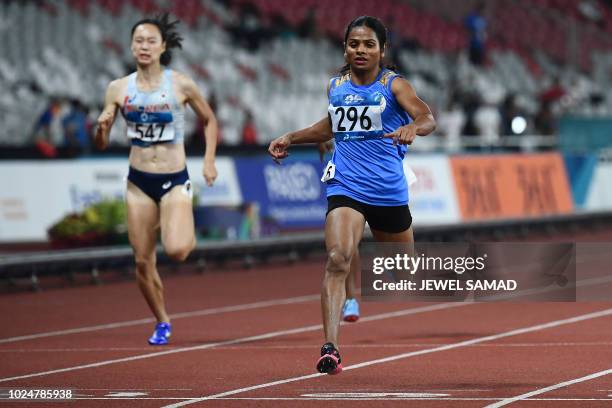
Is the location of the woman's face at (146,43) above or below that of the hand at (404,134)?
above

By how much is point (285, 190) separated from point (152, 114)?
13.4 meters

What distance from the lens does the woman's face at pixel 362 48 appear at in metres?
9.76

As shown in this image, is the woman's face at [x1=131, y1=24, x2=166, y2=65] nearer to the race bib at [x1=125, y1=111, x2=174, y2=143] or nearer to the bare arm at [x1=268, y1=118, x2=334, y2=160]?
the race bib at [x1=125, y1=111, x2=174, y2=143]

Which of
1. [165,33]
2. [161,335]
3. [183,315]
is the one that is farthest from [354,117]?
[183,315]

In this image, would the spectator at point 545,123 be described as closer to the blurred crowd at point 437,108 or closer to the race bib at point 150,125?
the blurred crowd at point 437,108

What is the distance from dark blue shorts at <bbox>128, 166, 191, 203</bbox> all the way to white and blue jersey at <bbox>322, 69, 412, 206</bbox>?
8.72 feet

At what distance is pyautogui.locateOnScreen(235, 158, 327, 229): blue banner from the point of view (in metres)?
25.0

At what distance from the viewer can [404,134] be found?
9.12 m

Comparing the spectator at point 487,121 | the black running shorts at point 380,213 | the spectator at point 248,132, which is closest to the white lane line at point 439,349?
the black running shorts at point 380,213

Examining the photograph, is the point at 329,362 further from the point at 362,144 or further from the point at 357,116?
the point at 357,116

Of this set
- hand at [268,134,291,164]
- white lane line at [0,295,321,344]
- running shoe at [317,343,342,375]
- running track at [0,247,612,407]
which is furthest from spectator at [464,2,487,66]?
running shoe at [317,343,342,375]

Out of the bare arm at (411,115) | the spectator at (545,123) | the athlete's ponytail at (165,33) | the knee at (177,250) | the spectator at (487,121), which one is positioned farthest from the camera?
the spectator at (545,123)

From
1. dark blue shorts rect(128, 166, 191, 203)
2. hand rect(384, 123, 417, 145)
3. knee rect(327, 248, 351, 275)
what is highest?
hand rect(384, 123, 417, 145)

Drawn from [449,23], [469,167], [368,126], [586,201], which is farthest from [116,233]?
[449,23]
